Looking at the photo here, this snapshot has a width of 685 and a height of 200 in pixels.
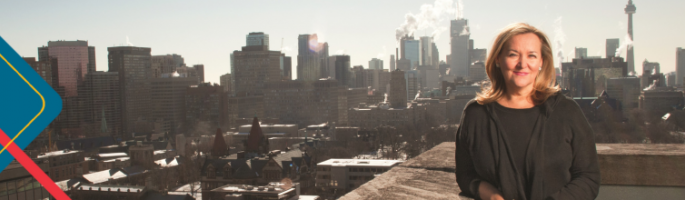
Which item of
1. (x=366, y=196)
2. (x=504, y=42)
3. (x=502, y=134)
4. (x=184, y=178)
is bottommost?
(x=184, y=178)

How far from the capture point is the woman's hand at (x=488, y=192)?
145 cm

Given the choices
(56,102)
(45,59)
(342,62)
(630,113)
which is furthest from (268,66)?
(56,102)

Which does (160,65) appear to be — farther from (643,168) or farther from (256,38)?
(643,168)

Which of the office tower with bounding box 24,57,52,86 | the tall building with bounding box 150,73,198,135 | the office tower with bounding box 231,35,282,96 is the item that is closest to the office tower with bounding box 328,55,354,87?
the office tower with bounding box 231,35,282,96

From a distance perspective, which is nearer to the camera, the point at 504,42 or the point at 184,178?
the point at 504,42

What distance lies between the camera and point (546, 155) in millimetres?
1423

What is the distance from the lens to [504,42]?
1.47 m

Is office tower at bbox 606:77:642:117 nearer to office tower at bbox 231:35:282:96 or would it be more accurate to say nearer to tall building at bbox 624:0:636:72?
tall building at bbox 624:0:636:72

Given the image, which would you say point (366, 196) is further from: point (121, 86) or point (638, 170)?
point (121, 86)

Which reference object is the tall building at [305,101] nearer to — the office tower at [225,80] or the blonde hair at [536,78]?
the office tower at [225,80]

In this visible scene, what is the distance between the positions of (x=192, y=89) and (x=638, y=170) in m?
58.2

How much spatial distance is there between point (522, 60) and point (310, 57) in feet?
312

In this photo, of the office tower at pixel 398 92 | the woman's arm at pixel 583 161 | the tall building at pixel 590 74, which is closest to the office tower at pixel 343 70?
the office tower at pixel 398 92

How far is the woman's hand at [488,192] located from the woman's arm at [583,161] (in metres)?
0.14
